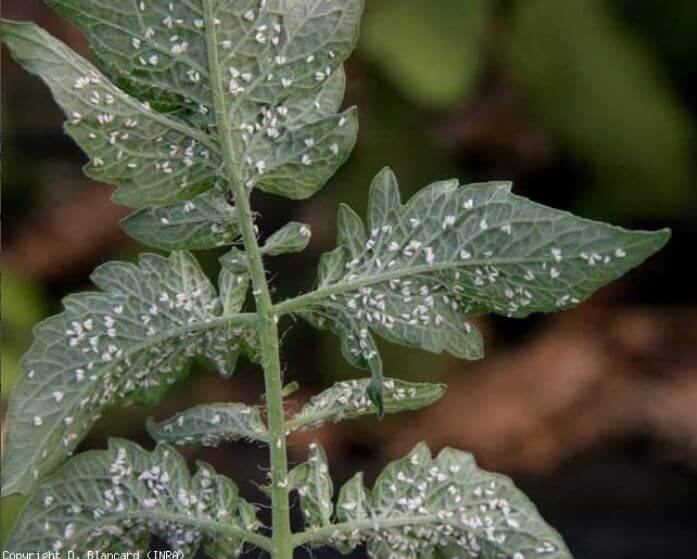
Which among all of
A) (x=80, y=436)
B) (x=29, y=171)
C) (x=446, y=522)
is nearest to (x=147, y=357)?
(x=80, y=436)

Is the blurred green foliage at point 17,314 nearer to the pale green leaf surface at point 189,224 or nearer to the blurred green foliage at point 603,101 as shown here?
the blurred green foliage at point 603,101

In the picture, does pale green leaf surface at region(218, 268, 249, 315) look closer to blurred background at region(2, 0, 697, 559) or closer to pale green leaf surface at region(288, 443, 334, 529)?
pale green leaf surface at region(288, 443, 334, 529)

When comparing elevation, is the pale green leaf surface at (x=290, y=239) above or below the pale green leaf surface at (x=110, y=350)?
above

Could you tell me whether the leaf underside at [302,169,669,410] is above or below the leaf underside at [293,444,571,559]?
above

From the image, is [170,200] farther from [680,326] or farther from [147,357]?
[680,326]

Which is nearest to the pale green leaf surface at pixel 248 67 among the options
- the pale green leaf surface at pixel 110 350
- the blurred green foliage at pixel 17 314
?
the pale green leaf surface at pixel 110 350

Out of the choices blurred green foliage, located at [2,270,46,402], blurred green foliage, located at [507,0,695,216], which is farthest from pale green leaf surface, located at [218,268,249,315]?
blurred green foliage, located at [507,0,695,216]
